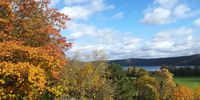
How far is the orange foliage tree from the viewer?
2584 centimetres

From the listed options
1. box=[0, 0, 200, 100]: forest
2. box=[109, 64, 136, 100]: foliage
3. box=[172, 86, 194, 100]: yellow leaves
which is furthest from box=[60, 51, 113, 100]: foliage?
box=[172, 86, 194, 100]: yellow leaves

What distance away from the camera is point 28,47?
2783 centimetres

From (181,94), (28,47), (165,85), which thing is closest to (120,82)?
(181,94)

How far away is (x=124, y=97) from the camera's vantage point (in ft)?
276

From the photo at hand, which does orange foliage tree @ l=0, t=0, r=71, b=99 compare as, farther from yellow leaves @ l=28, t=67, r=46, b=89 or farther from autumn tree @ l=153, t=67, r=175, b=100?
autumn tree @ l=153, t=67, r=175, b=100

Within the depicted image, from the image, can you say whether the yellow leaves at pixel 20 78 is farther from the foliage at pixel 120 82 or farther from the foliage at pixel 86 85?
the foliage at pixel 120 82

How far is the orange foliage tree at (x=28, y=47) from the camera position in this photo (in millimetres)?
25844

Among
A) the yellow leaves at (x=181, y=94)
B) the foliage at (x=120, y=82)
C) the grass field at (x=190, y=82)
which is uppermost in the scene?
the foliage at (x=120, y=82)

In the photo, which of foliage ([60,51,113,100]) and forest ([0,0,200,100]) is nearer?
forest ([0,0,200,100])

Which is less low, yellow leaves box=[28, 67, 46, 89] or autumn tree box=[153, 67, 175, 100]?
yellow leaves box=[28, 67, 46, 89]

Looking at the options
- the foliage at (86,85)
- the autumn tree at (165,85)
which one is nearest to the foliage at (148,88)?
the autumn tree at (165,85)

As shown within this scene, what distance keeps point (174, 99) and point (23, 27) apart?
8192 centimetres

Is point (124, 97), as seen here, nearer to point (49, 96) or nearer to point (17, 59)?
point (49, 96)

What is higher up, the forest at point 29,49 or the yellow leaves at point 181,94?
the forest at point 29,49
